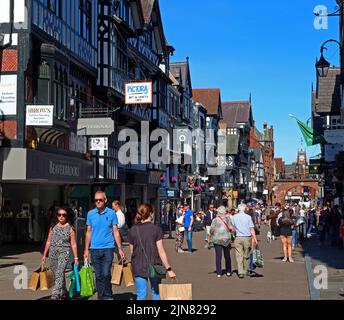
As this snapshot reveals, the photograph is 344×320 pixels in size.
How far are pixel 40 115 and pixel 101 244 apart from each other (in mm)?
10447

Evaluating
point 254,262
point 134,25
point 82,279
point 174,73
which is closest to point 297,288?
point 254,262

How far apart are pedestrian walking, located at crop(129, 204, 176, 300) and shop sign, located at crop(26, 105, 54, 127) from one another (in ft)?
36.8

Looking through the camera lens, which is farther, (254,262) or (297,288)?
(254,262)

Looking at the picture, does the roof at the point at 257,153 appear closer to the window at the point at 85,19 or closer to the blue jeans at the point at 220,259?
the window at the point at 85,19

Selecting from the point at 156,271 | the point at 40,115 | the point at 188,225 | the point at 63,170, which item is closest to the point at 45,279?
the point at 156,271

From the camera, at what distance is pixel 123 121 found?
31.7 m

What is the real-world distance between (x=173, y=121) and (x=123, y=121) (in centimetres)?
1840

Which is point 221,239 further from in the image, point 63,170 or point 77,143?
point 77,143

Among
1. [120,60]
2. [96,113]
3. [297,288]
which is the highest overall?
[120,60]

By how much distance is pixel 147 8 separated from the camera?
A: 124ft

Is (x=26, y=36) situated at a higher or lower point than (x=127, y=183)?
higher

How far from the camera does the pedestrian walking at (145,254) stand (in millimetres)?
8508
